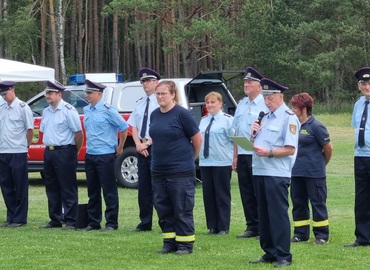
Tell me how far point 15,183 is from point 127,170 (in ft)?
17.1

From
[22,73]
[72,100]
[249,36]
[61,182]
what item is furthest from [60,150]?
[249,36]

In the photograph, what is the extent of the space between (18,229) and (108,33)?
61656 millimetres

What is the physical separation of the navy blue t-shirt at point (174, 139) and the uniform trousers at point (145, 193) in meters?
1.72

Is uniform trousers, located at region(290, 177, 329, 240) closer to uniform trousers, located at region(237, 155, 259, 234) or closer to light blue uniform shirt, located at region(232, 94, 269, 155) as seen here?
uniform trousers, located at region(237, 155, 259, 234)

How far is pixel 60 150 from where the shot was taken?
11625mm

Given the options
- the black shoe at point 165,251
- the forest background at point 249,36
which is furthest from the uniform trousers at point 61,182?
the forest background at point 249,36

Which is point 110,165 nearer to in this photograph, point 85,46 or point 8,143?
point 8,143

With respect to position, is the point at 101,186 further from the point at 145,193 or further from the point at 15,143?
the point at 15,143

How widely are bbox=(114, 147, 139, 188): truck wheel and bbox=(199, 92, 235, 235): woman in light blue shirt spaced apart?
6016 millimetres

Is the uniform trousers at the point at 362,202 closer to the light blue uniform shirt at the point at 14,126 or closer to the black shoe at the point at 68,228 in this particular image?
the black shoe at the point at 68,228

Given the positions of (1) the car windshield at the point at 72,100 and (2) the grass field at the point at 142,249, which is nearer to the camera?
(2) the grass field at the point at 142,249

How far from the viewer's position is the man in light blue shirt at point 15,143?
12.0 meters

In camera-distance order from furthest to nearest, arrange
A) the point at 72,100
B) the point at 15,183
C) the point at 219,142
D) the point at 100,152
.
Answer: the point at 72,100
the point at 15,183
the point at 100,152
the point at 219,142

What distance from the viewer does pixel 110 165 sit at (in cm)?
1140
